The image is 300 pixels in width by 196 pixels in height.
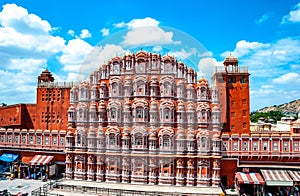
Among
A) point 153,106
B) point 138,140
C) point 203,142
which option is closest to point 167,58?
point 153,106

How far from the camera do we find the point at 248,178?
29312 millimetres

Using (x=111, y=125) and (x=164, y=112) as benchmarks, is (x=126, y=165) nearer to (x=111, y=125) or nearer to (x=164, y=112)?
(x=111, y=125)

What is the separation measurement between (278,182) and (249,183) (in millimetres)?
2888

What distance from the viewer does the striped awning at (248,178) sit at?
28.6 meters

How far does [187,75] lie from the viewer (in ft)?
108

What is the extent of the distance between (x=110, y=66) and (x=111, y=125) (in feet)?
24.0

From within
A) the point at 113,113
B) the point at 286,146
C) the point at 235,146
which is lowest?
the point at 235,146

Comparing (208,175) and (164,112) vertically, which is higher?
(164,112)

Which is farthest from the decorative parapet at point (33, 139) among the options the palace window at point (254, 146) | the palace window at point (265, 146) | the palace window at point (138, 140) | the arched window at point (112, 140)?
the palace window at point (265, 146)

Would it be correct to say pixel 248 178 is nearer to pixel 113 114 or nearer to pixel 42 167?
pixel 113 114

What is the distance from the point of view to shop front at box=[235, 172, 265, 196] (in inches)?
1125

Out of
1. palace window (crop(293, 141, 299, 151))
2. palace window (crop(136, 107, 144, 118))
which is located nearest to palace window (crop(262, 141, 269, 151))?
palace window (crop(293, 141, 299, 151))

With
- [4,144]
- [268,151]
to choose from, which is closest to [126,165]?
[268,151]

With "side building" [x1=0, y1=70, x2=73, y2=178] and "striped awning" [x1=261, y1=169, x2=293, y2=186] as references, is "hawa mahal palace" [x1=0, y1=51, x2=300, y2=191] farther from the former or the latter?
"striped awning" [x1=261, y1=169, x2=293, y2=186]
